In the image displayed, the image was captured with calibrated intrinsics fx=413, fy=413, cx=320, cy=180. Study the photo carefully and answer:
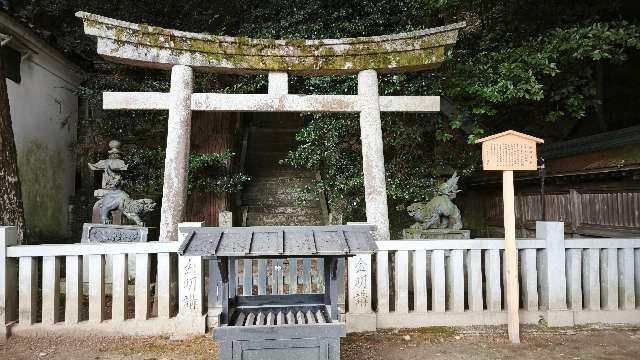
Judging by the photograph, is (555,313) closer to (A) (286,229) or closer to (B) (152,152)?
(A) (286,229)

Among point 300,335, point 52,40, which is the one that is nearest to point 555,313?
point 300,335

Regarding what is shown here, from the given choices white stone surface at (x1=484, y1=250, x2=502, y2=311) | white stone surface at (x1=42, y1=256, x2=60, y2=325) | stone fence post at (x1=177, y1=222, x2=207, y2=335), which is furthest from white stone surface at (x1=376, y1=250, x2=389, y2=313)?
white stone surface at (x1=42, y1=256, x2=60, y2=325)

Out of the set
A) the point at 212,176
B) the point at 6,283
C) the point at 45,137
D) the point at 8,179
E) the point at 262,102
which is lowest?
the point at 6,283

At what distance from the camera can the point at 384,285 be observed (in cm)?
529

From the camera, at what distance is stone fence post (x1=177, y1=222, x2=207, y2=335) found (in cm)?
499

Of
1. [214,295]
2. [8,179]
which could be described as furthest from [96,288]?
[8,179]

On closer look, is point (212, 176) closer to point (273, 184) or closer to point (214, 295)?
point (273, 184)

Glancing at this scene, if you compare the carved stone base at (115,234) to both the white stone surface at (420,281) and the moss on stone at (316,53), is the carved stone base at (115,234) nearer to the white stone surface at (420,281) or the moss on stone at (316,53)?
the moss on stone at (316,53)

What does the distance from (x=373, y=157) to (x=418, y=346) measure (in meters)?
2.69

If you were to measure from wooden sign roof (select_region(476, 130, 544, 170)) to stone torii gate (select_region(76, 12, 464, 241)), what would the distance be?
159 cm

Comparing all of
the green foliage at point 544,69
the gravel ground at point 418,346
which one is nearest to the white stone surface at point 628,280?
the gravel ground at point 418,346

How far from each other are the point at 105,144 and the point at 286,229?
8899 millimetres

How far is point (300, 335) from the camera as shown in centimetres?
316

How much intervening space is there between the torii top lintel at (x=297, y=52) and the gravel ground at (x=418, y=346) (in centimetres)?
381
